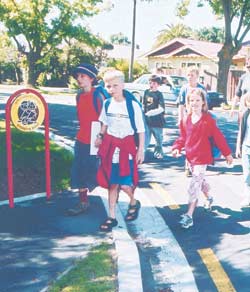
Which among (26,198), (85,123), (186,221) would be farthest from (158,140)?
(186,221)

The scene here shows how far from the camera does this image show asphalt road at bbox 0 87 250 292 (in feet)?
13.4

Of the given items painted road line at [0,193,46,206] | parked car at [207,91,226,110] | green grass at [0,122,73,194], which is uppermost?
parked car at [207,91,226,110]

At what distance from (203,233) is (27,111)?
2656 mm

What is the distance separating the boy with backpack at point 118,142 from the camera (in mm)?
5086

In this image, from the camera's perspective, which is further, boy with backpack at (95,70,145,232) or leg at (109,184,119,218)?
leg at (109,184,119,218)

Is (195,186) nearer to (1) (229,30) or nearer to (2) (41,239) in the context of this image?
(2) (41,239)

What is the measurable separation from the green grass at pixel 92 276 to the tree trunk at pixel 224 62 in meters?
22.3

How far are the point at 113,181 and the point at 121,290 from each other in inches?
63.1

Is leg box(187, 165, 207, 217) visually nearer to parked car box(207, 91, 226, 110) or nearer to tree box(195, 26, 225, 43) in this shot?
parked car box(207, 91, 226, 110)

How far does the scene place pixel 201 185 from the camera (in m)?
5.61

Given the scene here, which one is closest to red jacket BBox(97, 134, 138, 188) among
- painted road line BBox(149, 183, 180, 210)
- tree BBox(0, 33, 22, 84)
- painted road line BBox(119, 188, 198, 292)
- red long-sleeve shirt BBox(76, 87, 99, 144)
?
red long-sleeve shirt BBox(76, 87, 99, 144)

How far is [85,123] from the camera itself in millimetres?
5422

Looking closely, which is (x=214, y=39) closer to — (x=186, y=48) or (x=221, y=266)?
(x=186, y=48)

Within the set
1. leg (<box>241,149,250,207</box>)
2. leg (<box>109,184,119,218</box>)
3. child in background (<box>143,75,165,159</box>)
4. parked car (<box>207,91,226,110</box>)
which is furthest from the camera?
parked car (<box>207,91,226,110</box>)
